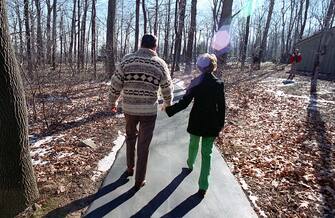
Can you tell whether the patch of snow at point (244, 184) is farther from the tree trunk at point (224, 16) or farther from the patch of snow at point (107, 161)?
the tree trunk at point (224, 16)

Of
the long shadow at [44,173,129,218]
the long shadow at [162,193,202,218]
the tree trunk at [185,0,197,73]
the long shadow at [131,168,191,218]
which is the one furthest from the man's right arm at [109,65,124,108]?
the tree trunk at [185,0,197,73]

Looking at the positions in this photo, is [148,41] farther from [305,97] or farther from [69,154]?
[305,97]

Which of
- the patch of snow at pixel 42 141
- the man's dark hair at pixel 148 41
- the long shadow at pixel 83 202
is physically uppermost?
the man's dark hair at pixel 148 41

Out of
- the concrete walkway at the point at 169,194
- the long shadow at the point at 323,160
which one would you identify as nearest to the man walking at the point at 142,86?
the concrete walkway at the point at 169,194

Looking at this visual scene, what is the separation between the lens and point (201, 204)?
440cm

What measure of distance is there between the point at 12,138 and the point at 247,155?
4.62 meters

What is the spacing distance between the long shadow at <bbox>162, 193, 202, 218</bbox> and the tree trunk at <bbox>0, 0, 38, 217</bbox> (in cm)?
188

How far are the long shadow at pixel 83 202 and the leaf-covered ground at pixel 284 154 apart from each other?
6.63 feet

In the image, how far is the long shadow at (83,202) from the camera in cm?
403

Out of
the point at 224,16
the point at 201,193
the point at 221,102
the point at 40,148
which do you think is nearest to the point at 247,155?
the point at 201,193

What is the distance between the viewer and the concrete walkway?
13.6ft

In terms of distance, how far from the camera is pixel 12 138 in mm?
3844

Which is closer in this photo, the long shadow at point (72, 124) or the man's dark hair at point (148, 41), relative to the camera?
the man's dark hair at point (148, 41)

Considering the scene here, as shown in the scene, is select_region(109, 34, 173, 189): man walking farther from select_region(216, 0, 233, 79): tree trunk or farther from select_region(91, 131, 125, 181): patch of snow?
select_region(216, 0, 233, 79): tree trunk
